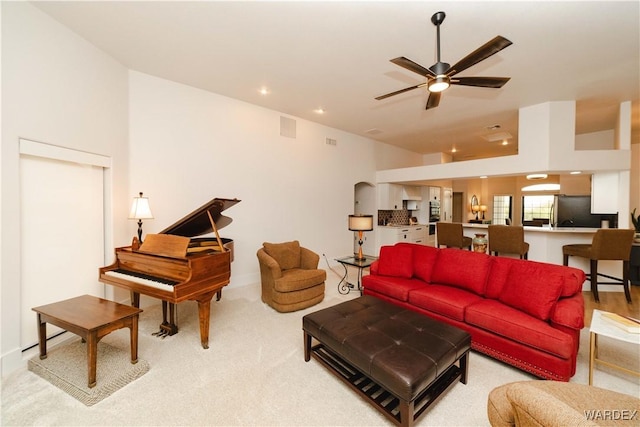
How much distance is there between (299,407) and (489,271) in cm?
241

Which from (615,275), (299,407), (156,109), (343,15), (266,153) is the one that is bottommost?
(299,407)

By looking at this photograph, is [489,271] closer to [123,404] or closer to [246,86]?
[123,404]

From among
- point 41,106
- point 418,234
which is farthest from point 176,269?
point 418,234

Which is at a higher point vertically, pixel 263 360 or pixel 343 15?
pixel 343 15

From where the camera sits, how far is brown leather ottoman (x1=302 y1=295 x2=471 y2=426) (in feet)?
5.41

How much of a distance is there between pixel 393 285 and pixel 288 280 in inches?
53.2

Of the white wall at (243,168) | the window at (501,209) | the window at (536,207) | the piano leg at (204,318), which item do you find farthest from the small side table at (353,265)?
the window at (501,209)

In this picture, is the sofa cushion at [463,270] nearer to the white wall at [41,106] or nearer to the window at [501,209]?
the white wall at [41,106]

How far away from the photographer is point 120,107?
11.1 ft

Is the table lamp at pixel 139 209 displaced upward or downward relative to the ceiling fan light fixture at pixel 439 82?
downward

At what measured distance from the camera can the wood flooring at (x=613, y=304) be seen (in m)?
3.47

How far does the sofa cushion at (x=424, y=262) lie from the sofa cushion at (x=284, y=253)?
69.9 inches

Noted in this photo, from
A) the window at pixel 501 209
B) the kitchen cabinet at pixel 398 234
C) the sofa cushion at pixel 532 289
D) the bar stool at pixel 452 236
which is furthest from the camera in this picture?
the window at pixel 501 209

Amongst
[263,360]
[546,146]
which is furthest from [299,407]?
[546,146]
